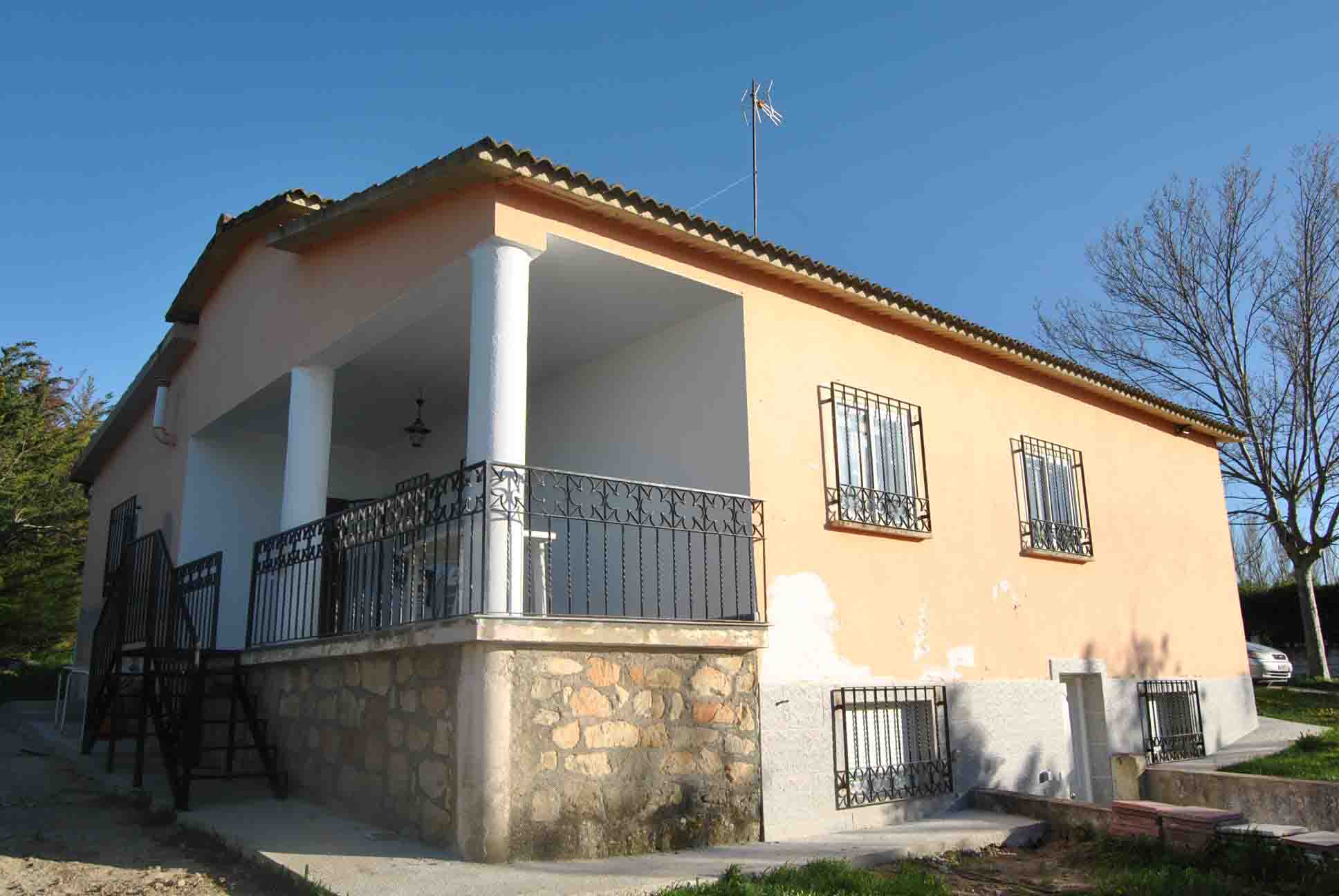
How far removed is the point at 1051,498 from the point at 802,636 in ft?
14.7

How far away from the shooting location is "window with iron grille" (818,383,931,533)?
830 cm

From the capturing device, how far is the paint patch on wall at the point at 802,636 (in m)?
7.41

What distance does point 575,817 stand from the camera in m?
5.96

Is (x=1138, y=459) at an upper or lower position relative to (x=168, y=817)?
upper

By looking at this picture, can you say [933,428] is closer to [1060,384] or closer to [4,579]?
[1060,384]

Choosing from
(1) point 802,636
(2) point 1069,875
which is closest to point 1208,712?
(2) point 1069,875

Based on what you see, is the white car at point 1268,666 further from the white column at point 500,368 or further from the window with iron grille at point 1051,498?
the white column at point 500,368

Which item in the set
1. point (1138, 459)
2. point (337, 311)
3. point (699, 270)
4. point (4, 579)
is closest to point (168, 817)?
point (337, 311)

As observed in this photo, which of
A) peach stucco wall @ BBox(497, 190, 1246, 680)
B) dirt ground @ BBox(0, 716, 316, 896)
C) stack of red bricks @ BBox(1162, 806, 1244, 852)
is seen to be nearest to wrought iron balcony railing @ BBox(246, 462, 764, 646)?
peach stucco wall @ BBox(497, 190, 1246, 680)

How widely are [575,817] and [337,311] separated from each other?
4.77m

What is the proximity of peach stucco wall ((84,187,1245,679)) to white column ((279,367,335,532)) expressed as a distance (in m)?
0.28

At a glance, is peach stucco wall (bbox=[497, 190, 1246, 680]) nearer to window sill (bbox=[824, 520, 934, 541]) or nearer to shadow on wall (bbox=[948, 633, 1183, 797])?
window sill (bbox=[824, 520, 934, 541])

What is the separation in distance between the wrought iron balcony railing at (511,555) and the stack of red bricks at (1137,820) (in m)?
2.95

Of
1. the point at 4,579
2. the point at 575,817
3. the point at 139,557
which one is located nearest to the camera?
the point at 575,817
